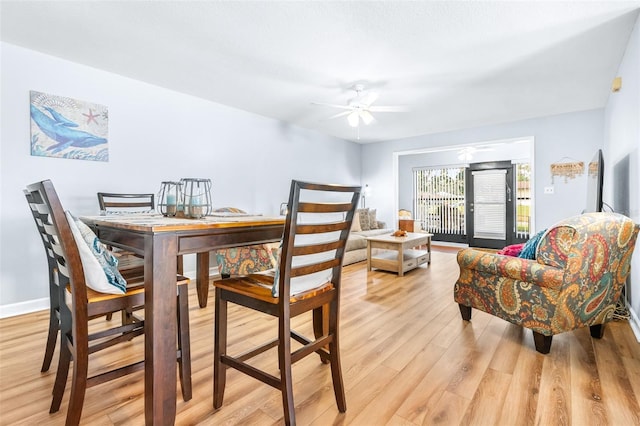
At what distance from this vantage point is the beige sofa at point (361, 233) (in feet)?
15.9

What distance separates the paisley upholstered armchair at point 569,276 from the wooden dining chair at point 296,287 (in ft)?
4.44

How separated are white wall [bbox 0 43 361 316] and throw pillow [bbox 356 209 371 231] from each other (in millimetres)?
1468

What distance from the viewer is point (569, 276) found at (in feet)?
6.20

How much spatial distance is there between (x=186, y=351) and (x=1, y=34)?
3.08 m

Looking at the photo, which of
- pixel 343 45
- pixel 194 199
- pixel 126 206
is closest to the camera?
pixel 194 199

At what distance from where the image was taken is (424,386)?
1.66m

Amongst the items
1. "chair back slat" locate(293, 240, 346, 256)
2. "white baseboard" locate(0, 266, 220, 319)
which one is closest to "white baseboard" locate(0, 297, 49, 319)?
"white baseboard" locate(0, 266, 220, 319)

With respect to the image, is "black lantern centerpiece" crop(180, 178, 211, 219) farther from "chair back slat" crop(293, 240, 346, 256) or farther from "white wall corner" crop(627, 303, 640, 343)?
"white wall corner" crop(627, 303, 640, 343)

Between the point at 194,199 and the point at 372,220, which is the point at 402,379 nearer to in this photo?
the point at 194,199

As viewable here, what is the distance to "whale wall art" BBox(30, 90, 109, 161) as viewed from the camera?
2.85 meters

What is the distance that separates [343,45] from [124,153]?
2.55m

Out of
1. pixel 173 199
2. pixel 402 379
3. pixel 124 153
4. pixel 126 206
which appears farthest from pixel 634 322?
pixel 124 153

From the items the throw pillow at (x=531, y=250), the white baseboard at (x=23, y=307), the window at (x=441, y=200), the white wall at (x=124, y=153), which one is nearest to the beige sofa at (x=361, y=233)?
the white wall at (x=124, y=153)

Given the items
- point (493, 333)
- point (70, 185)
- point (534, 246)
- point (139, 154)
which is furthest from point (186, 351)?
point (139, 154)
